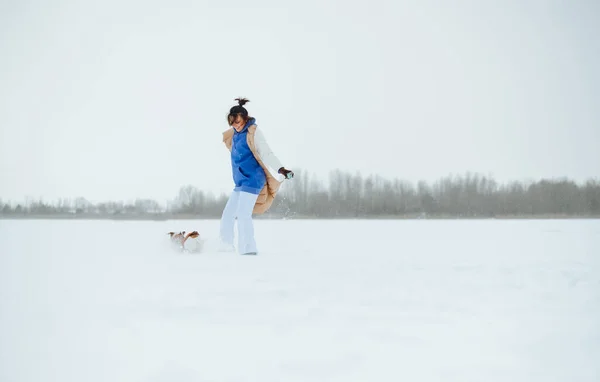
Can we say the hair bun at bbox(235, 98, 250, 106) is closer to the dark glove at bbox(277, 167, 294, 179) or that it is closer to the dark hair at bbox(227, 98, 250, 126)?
the dark hair at bbox(227, 98, 250, 126)

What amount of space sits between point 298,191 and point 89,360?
3285 cm

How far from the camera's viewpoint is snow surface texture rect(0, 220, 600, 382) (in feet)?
7.13

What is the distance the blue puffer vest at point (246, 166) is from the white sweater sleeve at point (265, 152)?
0.14 meters

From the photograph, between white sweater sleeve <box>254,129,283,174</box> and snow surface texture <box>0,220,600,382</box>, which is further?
white sweater sleeve <box>254,129,283,174</box>

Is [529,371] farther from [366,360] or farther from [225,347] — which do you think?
[225,347]

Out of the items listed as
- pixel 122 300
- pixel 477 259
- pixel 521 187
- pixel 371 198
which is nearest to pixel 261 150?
pixel 477 259

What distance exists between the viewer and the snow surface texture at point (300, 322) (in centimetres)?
217

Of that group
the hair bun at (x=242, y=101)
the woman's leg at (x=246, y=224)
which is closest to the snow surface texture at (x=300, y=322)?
the woman's leg at (x=246, y=224)

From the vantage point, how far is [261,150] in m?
7.04

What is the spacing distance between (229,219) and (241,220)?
1.79ft

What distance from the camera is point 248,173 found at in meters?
7.12

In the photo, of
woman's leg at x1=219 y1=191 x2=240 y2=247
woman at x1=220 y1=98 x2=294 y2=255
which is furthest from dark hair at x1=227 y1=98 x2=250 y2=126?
woman's leg at x1=219 y1=191 x2=240 y2=247

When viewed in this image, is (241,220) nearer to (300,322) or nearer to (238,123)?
(238,123)

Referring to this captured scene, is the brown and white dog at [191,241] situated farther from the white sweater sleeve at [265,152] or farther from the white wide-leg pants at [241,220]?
the white sweater sleeve at [265,152]
